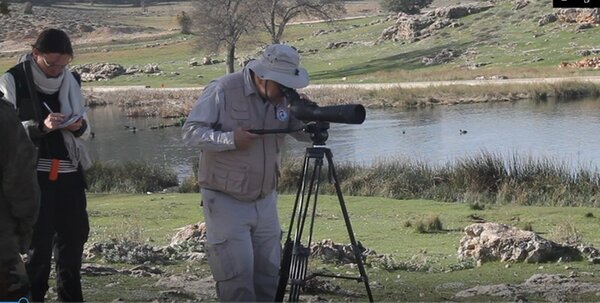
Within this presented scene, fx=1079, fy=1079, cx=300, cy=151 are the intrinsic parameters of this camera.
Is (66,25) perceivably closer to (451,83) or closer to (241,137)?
(451,83)

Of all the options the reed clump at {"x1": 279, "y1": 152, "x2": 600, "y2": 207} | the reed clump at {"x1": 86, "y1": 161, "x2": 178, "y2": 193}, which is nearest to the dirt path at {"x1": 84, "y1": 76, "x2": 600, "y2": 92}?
the reed clump at {"x1": 279, "y1": 152, "x2": 600, "y2": 207}

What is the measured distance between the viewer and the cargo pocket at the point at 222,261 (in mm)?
6160

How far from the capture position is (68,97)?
7078 millimetres

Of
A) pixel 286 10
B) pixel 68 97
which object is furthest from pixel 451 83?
pixel 68 97

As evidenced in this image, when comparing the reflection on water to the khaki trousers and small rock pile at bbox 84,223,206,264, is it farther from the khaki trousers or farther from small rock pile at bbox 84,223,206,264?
the khaki trousers

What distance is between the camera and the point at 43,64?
6.84 metres

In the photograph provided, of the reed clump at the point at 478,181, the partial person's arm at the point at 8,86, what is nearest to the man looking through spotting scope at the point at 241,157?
the partial person's arm at the point at 8,86

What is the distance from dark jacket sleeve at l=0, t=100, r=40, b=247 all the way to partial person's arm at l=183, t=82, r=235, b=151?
106 cm

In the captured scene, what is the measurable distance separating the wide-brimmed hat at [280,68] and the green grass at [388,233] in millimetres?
2620

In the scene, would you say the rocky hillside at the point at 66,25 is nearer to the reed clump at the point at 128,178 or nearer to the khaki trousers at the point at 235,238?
the reed clump at the point at 128,178

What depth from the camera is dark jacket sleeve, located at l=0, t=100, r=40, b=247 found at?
209 inches

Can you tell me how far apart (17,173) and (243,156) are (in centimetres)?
137

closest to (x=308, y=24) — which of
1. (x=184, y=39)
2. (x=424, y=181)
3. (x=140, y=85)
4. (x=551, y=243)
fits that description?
(x=184, y=39)

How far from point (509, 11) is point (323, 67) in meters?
15.1
